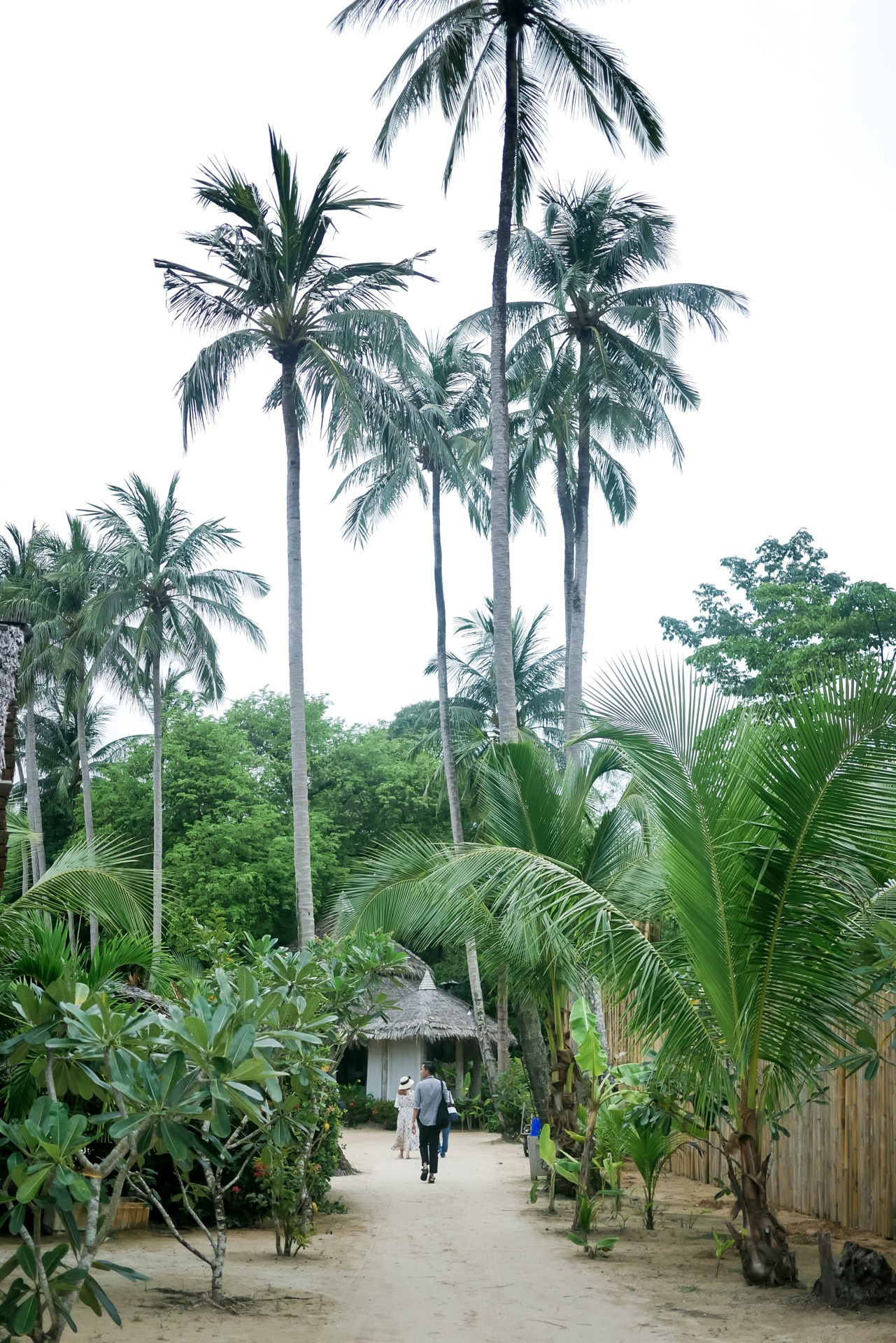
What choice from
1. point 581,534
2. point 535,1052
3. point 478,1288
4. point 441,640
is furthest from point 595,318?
point 478,1288

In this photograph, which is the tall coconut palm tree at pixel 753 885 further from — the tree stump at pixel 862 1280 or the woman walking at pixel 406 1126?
the woman walking at pixel 406 1126

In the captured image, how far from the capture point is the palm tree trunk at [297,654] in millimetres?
14539

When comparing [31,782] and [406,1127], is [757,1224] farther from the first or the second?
[31,782]

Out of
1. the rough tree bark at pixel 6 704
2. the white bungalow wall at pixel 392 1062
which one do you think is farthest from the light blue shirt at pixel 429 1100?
the white bungalow wall at pixel 392 1062

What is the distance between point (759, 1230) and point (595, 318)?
14.8 metres

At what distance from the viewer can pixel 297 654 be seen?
15.0m

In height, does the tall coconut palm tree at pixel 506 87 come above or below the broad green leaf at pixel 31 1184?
above

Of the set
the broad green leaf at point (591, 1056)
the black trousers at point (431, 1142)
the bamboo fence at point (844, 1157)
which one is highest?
the broad green leaf at point (591, 1056)

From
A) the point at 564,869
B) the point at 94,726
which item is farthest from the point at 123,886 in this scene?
the point at 94,726

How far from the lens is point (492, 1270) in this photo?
23.3ft

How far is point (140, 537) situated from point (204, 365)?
11.2 m

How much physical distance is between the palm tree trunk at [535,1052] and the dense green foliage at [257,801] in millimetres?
14871

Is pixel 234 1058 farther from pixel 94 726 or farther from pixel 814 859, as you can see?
pixel 94 726

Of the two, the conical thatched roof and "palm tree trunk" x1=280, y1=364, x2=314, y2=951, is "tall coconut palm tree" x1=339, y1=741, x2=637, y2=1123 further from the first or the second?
the conical thatched roof
